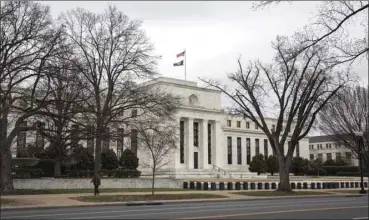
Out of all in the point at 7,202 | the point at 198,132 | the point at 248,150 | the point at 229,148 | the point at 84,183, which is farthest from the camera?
the point at 248,150

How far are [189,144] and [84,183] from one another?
43.9 m

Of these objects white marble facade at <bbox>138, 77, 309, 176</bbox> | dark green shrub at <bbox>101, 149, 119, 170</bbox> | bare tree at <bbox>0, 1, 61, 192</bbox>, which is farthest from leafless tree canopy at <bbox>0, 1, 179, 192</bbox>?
white marble facade at <bbox>138, 77, 309, 176</bbox>

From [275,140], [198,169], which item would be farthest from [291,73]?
[198,169]

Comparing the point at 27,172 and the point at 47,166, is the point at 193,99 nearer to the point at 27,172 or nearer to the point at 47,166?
the point at 47,166

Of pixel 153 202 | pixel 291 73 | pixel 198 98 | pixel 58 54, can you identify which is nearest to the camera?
pixel 153 202

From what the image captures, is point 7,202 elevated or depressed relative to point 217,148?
depressed

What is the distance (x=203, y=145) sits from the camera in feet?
270

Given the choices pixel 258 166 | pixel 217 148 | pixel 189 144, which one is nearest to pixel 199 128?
pixel 189 144

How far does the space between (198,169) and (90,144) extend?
28935mm

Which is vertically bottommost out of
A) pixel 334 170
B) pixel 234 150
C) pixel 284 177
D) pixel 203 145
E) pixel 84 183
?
pixel 84 183

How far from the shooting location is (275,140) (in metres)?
36.2

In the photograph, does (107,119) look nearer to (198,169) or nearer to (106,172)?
(106,172)

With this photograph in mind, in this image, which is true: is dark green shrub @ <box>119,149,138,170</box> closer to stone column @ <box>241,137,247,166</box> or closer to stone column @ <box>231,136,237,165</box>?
A: stone column @ <box>231,136,237,165</box>

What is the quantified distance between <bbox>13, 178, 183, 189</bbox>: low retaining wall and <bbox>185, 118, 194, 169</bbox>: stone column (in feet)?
122
